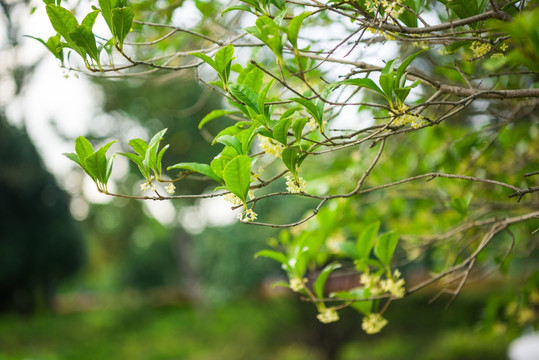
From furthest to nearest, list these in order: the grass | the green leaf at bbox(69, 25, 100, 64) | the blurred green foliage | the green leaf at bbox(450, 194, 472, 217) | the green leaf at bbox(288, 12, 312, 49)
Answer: the blurred green foliage
the grass
the green leaf at bbox(450, 194, 472, 217)
the green leaf at bbox(69, 25, 100, 64)
the green leaf at bbox(288, 12, 312, 49)

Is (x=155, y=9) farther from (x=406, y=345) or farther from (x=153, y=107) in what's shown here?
(x=153, y=107)

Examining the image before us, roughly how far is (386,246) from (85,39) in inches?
30.9

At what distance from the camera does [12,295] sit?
734 cm

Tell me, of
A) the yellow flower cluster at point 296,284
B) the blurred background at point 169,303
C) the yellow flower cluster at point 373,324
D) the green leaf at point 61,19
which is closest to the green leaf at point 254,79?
the green leaf at point 61,19

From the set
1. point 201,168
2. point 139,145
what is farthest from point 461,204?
point 139,145

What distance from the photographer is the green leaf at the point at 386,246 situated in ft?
3.17

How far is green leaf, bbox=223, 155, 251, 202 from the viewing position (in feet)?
2.15

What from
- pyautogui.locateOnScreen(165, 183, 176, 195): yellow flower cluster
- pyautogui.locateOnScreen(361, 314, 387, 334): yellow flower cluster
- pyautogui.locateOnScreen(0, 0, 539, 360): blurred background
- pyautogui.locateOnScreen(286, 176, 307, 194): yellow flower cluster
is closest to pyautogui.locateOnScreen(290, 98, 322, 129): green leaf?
pyautogui.locateOnScreen(286, 176, 307, 194): yellow flower cluster

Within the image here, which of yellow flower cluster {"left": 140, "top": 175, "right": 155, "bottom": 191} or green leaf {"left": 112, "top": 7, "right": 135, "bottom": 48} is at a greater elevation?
green leaf {"left": 112, "top": 7, "right": 135, "bottom": 48}

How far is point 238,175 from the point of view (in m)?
0.68

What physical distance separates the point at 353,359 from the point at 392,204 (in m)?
4.52

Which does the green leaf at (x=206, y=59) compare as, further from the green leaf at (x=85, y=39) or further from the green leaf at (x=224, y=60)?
the green leaf at (x=85, y=39)

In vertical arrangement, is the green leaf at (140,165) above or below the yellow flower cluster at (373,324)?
above

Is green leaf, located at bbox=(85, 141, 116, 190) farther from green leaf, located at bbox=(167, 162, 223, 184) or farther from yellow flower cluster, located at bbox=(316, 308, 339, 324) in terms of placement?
yellow flower cluster, located at bbox=(316, 308, 339, 324)
